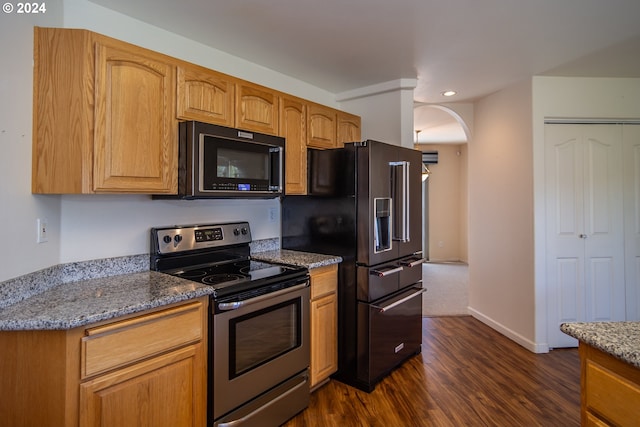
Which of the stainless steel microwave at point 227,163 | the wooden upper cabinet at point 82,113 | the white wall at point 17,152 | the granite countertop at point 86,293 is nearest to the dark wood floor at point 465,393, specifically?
the granite countertop at point 86,293

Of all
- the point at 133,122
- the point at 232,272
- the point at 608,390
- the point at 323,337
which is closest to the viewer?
the point at 608,390

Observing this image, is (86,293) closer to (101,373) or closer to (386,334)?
(101,373)

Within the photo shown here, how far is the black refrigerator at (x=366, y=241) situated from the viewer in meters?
2.45

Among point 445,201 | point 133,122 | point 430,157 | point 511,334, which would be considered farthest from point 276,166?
point 445,201

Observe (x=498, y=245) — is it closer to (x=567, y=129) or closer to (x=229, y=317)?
(x=567, y=129)

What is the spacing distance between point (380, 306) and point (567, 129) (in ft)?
8.01

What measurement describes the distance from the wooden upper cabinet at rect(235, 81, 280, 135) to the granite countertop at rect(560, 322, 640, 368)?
78.8 inches

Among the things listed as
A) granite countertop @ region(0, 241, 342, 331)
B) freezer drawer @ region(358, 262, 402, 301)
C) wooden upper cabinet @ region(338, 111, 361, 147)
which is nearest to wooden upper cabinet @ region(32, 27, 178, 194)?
granite countertop @ region(0, 241, 342, 331)

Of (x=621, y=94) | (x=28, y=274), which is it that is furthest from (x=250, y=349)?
(x=621, y=94)

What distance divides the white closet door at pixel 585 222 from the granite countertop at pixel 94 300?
10.3 feet

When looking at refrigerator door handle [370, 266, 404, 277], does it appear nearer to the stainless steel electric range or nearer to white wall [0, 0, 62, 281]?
the stainless steel electric range

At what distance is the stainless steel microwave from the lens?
1899 mm

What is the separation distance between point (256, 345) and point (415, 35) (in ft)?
7.39

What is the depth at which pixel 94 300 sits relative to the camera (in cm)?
150
